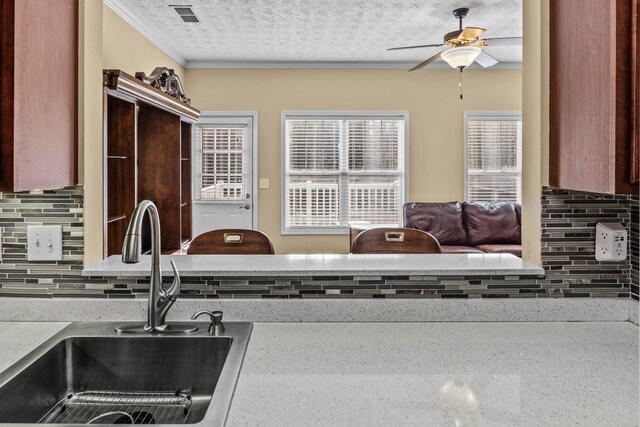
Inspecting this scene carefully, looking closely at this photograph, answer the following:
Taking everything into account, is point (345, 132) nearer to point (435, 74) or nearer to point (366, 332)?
point (435, 74)

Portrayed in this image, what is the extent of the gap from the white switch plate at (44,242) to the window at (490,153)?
515 cm

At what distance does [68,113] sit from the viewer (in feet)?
4.47

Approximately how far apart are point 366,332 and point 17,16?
110 centimetres

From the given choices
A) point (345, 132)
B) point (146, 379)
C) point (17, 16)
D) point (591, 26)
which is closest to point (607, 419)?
point (591, 26)

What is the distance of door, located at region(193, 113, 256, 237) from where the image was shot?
19.3 feet

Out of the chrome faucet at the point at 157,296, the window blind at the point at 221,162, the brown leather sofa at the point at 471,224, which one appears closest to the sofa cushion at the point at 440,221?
the brown leather sofa at the point at 471,224

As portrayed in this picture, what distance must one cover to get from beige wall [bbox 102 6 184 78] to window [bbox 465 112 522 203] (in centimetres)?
356

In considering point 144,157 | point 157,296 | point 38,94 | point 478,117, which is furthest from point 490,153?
point 38,94

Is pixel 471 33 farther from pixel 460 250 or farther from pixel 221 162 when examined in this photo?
pixel 221 162

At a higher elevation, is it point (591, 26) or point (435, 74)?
point (435, 74)

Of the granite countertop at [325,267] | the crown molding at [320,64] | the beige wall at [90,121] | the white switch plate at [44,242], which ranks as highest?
the crown molding at [320,64]

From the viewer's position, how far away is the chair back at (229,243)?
2076mm

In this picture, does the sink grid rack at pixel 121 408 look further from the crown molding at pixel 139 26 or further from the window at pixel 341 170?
the window at pixel 341 170

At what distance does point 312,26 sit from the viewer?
14.4ft
